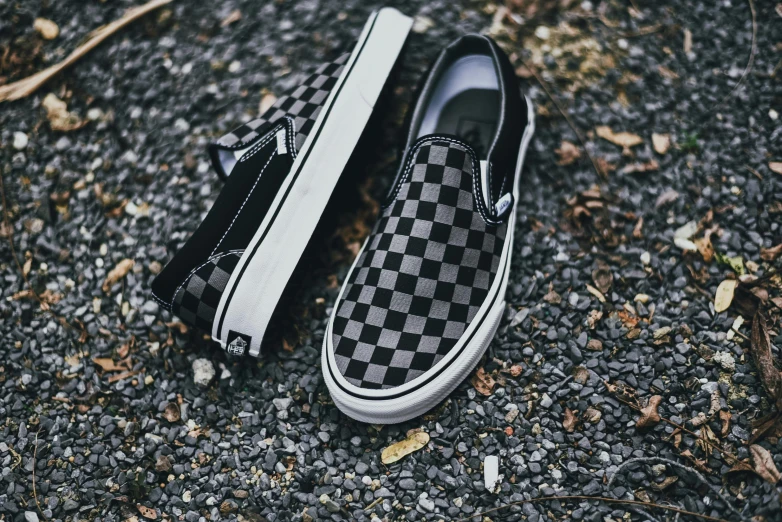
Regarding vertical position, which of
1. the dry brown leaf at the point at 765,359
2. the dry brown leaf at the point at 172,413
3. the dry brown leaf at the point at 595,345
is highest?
the dry brown leaf at the point at 172,413

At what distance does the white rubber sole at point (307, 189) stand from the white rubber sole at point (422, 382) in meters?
0.22

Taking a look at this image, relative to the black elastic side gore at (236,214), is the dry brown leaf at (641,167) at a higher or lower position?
lower

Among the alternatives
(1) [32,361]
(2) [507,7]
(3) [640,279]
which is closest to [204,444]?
(1) [32,361]

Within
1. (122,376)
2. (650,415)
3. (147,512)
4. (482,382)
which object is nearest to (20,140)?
(122,376)

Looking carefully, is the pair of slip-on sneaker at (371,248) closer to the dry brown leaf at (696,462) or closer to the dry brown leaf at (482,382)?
the dry brown leaf at (482,382)

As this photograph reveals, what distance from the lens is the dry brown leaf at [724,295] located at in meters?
1.82

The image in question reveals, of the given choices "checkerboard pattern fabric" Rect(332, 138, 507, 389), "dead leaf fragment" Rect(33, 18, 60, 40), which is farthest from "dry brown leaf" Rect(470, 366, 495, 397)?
"dead leaf fragment" Rect(33, 18, 60, 40)

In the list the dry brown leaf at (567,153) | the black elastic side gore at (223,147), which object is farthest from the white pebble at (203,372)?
the dry brown leaf at (567,153)

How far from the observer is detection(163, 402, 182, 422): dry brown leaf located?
72.0 inches

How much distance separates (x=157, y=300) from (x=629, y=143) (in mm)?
1661

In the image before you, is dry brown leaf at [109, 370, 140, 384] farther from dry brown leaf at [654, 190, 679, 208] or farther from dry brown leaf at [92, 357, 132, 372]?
dry brown leaf at [654, 190, 679, 208]

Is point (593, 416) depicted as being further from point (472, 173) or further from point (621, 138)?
point (621, 138)

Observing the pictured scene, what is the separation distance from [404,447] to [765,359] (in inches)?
42.5

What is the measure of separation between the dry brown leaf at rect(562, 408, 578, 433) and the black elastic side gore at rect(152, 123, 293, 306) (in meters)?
1.07
